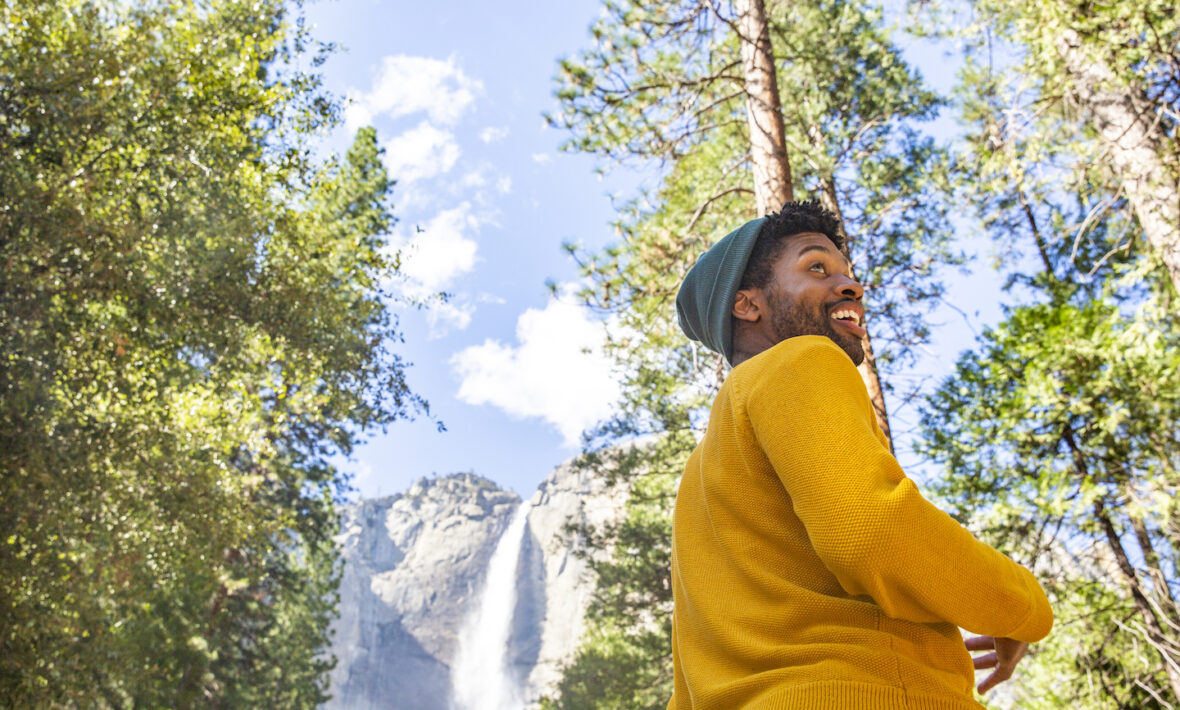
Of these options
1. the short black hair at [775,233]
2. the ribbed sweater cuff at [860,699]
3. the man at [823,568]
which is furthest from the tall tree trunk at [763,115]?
the ribbed sweater cuff at [860,699]

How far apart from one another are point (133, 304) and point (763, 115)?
6.23 m

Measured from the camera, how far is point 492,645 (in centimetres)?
7606

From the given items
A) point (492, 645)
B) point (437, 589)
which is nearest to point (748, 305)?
point (492, 645)

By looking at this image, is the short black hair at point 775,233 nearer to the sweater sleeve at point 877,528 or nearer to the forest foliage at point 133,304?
the sweater sleeve at point 877,528

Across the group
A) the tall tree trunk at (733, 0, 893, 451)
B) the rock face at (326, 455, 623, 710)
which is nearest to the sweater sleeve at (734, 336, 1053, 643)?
the tall tree trunk at (733, 0, 893, 451)

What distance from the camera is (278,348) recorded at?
9.10 m

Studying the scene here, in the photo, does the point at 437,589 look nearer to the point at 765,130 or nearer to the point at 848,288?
the point at 765,130

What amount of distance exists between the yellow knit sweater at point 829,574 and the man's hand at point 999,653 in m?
0.05

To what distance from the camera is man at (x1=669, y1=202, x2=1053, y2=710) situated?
1155mm

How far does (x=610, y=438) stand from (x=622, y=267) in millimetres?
5477

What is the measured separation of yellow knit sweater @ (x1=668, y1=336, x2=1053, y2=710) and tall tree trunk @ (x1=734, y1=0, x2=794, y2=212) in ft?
12.6

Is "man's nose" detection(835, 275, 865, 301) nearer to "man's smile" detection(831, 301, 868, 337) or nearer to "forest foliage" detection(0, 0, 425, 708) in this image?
"man's smile" detection(831, 301, 868, 337)

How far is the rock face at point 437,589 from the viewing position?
73688 millimetres

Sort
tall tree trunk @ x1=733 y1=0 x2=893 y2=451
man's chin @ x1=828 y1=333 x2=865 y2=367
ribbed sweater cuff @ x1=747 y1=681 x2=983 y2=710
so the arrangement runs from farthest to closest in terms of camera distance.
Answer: tall tree trunk @ x1=733 y1=0 x2=893 y2=451
man's chin @ x1=828 y1=333 x2=865 y2=367
ribbed sweater cuff @ x1=747 y1=681 x2=983 y2=710
